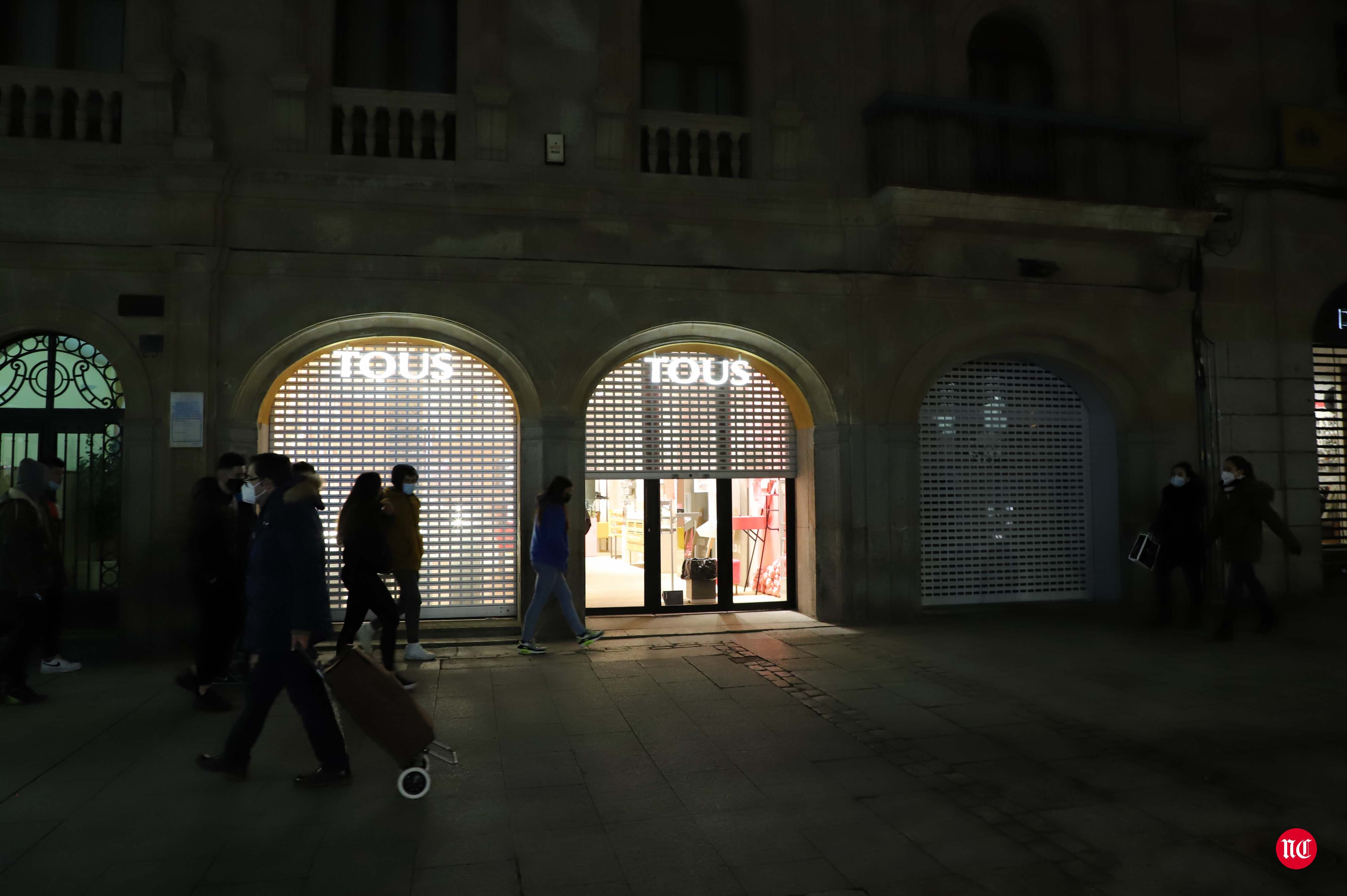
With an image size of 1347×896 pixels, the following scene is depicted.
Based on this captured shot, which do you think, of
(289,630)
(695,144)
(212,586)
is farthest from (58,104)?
(289,630)

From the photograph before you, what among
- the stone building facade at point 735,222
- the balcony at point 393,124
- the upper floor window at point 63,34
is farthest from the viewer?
the balcony at point 393,124

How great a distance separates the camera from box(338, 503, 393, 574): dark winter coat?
6785 mm

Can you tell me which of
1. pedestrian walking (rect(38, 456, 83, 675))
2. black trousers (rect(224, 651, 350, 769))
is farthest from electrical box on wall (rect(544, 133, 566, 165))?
black trousers (rect(224, 651, 350, 769))

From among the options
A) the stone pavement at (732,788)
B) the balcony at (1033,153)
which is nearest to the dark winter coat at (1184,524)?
the stone pavement at (732,788)

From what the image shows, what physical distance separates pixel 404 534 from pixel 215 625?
1.71m

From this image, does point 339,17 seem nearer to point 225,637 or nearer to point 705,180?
point 705,180

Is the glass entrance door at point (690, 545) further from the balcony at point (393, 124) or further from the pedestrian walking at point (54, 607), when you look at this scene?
the pedestrian walking at point (54, 607)

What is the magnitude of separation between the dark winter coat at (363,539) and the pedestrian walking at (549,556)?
170 cm

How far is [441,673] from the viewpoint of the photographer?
294 inches

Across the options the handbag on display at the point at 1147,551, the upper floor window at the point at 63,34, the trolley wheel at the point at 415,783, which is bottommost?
the trolley wheel at the point at 415,783

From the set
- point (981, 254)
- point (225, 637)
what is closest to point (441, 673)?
point (225, 637)

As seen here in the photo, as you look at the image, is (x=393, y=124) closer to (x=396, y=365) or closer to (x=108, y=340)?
(x=396, y=365)

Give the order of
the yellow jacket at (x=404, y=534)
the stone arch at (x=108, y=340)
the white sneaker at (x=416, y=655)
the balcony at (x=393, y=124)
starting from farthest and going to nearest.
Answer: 1. the balcony at (x=393, y=124)
2. the stone arch at (x=108, y=340)
3. the white sneaker at (x=416, y=655)
4. the yellow jacket at (x=404, y=534)

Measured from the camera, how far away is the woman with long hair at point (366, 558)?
679cm
